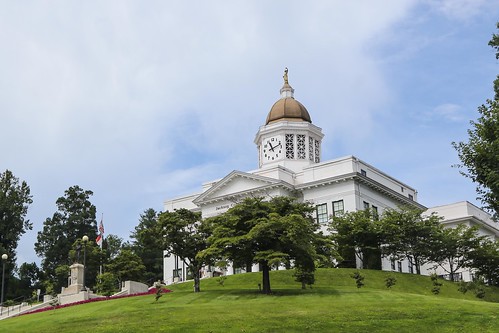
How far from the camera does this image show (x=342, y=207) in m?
67.1

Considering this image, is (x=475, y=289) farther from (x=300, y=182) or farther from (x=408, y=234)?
(x=300, y=182)

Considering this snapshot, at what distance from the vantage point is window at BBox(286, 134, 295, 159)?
76438 mm

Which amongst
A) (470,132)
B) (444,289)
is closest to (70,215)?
(444,289)

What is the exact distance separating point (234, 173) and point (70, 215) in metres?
29.1

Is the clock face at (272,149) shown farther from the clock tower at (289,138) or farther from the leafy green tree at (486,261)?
the leafy green tree at (486,261)

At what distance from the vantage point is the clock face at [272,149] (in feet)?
252

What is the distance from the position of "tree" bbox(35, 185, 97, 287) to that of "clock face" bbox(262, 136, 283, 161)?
1032 inches

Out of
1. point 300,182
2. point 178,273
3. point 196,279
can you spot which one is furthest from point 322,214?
point 196,279

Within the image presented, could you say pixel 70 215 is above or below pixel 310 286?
above

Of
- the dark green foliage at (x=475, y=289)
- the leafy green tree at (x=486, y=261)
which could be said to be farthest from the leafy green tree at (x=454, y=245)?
the dark green foliage at (x=475, y=289)

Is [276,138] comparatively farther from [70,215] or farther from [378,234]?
[70,215]

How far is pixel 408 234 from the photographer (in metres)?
62.2

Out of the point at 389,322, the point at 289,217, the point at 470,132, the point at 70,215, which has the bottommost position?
the point at 389,322

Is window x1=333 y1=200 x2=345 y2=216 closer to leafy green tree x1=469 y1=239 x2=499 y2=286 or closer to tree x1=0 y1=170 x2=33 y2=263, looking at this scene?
leafy green tree x1=469 y1=239 x2=499 y2=286
